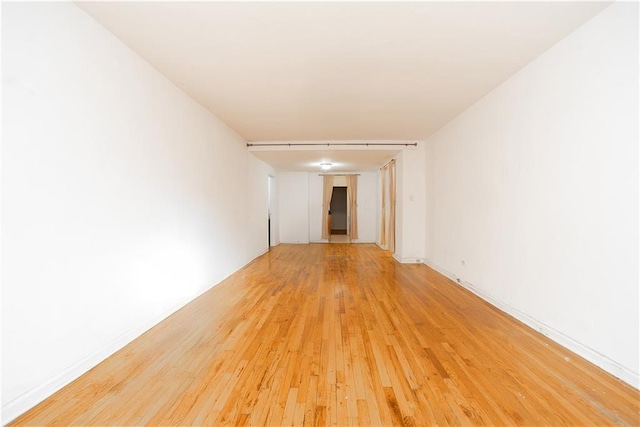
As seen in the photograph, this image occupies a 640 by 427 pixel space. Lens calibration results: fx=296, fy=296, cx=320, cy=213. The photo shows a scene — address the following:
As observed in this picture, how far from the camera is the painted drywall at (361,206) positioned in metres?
10.1

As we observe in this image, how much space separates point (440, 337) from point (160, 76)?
376 centimetres

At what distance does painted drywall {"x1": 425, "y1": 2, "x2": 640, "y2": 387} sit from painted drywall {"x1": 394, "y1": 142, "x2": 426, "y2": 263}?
2345 mm

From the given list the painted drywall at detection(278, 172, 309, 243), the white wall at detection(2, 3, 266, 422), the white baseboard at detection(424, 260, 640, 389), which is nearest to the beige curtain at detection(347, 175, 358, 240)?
the painted drywall at detection(278, 172, 309, 243)

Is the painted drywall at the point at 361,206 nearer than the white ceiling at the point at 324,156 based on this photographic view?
No

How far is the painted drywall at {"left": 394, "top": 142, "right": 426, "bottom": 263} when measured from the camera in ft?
20.5

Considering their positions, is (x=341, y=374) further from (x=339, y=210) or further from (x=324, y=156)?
(x=339, y=210)

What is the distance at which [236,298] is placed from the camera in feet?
12.5

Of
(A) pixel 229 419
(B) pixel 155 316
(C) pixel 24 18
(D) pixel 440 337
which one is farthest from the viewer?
(B) pixel 155 316

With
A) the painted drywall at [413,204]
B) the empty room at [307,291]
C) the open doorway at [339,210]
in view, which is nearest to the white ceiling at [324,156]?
the painted drywall at [413,204]

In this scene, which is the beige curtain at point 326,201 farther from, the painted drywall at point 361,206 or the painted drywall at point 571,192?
the painted drywall at point 571,192

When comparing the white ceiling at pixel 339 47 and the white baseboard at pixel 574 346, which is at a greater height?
the white ceiling at pixel 339 47

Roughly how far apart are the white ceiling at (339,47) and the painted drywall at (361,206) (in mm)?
5998

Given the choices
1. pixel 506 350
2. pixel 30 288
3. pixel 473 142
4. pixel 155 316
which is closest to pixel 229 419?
pixel 30 288

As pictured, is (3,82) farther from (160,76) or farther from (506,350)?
(506,350)
